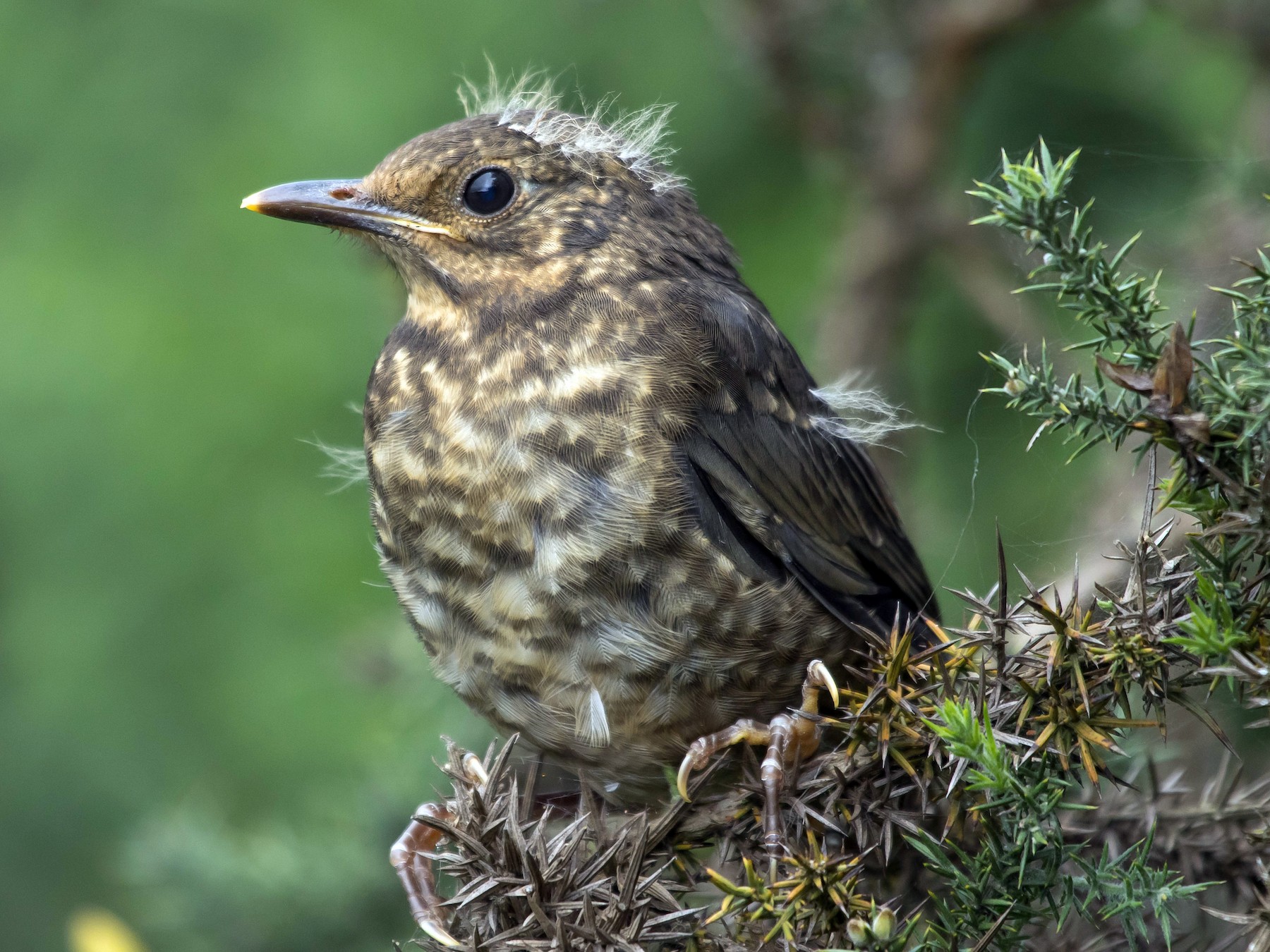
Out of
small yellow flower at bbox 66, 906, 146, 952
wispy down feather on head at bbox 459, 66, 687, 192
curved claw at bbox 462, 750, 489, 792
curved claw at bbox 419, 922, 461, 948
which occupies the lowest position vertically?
curved claw at bbox 419, 922, 461, 948

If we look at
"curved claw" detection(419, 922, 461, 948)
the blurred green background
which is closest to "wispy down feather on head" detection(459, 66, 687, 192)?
the blurred green background

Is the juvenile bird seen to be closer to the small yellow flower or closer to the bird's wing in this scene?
the bird's wing

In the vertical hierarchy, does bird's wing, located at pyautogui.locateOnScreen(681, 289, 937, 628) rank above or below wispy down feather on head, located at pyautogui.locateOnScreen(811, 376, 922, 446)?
below

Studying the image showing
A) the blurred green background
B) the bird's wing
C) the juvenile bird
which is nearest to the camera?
the juvenile bird

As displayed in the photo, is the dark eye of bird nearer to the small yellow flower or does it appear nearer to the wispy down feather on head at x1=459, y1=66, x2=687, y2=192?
the wispy down feather on head at x1=459, y1=66, x2=687, y2=192

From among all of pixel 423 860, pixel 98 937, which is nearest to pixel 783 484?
pixel 423 860

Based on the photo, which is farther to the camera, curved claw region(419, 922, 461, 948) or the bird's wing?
the bird's wing

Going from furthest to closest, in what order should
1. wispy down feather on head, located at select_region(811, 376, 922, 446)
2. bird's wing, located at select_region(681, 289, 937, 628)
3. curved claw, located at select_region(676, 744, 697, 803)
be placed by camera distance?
wispy down feather on head, located at select_region(811, 376, 922, 446) < bird's wing, located at select_region(681, 289, 937, 628) < curved claw, located at select_region(676, 744, 697, 803)
